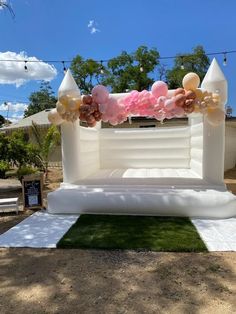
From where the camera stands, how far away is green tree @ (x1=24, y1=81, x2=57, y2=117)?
137 ft

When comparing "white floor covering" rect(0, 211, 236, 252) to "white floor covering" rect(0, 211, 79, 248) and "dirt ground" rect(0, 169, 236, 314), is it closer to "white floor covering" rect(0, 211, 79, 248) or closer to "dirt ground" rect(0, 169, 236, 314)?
"white floor covering" rect(0, 211, 79, 248)

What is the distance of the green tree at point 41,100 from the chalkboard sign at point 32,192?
119 ft

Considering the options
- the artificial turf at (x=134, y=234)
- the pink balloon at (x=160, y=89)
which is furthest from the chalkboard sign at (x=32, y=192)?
the pink balloon at (x=160, y=89)

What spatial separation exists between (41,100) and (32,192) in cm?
3969

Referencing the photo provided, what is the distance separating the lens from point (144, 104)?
5.71 metres

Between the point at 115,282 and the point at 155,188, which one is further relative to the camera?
the point at 155,188

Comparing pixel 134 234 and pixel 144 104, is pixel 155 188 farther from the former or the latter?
pixel 144 104

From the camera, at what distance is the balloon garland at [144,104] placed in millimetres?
5383

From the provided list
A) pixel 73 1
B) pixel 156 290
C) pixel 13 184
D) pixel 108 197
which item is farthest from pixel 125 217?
pixel 73 1

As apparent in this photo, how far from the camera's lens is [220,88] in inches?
218

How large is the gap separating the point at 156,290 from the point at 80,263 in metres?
1.08

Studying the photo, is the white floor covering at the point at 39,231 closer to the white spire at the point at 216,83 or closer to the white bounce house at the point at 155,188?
the white bounce house at the point at 155,188

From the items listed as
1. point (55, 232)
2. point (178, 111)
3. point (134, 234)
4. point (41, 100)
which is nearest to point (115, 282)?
point (134, 234)

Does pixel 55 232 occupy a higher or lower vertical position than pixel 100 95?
lower
